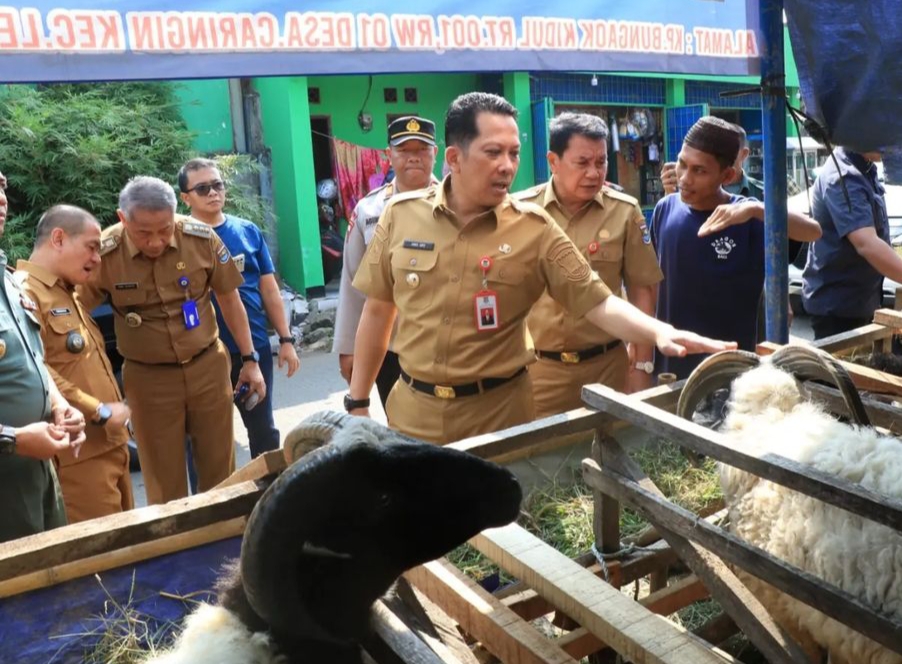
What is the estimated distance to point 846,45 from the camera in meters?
2.77

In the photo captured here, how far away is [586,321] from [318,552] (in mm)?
2605

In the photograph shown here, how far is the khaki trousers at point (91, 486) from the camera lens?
3729 millimetres

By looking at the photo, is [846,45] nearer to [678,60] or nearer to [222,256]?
[678,60]

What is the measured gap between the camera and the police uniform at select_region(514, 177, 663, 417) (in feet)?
12.0

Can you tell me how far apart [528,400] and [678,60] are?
7.01 ft

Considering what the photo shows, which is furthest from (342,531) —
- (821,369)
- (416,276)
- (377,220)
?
(377,220)

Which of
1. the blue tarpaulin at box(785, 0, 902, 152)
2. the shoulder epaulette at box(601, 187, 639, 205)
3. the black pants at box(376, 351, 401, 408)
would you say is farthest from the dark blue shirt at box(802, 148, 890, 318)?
the black pants at box(376, 351, 401, 408)

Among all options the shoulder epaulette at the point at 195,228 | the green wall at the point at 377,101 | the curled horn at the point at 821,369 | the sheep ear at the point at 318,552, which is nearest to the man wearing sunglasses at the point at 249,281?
the shoulder epaulette at the point at 195,228

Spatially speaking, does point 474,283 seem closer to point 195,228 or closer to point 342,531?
point 342,531

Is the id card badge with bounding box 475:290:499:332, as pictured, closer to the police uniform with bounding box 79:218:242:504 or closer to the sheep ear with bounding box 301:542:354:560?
the sheep ear with bounding box 301:542:354:560

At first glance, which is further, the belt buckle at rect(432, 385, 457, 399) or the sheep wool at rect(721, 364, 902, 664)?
the belt buckle at rect(432, 385, 457, 399)

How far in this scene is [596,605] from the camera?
1.66m

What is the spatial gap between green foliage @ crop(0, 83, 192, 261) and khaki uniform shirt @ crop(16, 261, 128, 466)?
5.13 meters

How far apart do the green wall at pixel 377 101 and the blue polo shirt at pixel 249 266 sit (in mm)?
7102
